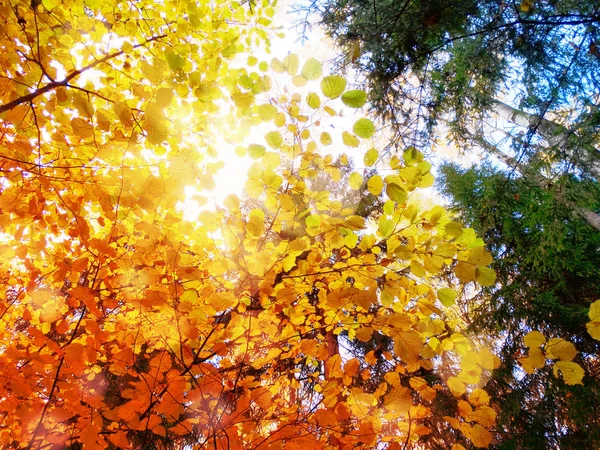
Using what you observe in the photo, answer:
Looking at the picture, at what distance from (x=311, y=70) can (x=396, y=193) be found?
59 centimetres

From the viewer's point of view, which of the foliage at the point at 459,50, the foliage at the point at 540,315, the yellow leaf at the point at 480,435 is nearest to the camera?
the yellow leaf at the point at 480,435

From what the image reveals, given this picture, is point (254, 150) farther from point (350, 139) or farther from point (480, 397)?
point (480, 397)

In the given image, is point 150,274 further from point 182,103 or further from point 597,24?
point 597,24

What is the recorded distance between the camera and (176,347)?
2373 millimetres

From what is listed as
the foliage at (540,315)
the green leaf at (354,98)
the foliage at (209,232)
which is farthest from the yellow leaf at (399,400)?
the foliage at (540,315)

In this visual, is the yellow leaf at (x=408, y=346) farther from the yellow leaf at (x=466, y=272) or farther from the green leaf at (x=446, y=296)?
the yellow leaf at (x=466, y=272)

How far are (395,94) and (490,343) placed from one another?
448cm

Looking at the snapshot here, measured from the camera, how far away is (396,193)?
4.17 feet

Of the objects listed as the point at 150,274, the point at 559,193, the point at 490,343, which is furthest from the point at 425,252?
the point at 490,343

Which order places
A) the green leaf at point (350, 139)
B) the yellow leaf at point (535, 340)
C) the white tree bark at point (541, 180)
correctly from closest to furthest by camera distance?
1. the yellow leaf at point (535, 340)
2. the green leaf at point (350, 139)
3. the white tree bark at point (541, 180)

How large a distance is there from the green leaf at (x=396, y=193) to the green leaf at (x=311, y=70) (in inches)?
20.6

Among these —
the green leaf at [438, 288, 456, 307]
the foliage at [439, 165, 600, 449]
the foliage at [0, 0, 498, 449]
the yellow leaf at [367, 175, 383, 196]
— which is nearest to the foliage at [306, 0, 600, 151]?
the foliage at [439, 165, 600, 449]

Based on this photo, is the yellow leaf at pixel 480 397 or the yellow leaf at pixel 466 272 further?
the yellow leaf at pixel 480 397

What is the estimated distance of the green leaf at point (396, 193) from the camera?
1261mm
